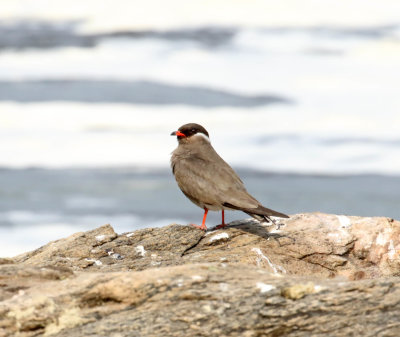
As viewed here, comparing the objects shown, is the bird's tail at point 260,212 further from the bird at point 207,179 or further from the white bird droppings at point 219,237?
the white bird droppings at point 219,237

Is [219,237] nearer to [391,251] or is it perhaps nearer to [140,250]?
[140,250]

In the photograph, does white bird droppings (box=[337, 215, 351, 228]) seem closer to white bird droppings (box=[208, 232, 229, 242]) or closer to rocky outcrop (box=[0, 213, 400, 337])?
white bird droppings (box=[208, 232, 229, 242])

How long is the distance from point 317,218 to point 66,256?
3.82 meters

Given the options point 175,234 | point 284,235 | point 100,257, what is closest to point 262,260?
point 284,235

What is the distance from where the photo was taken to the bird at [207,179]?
1094 cm

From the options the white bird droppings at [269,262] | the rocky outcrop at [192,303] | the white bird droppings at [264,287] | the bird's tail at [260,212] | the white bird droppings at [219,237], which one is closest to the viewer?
the rocky outcrop at [192,303]

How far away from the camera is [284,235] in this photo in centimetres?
1065

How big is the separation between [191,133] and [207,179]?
1388mm

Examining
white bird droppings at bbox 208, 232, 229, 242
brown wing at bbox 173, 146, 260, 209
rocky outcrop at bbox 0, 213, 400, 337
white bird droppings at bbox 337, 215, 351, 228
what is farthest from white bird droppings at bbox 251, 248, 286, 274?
rocky outcrop at bbox 0, 213, 400, 337

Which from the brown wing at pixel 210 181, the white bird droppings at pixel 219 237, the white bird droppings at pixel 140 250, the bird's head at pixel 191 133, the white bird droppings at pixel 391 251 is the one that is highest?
the bird's head at pixel 191 133

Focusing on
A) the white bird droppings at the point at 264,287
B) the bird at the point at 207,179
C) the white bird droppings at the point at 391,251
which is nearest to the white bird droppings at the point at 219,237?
the bird at the point at 207,179

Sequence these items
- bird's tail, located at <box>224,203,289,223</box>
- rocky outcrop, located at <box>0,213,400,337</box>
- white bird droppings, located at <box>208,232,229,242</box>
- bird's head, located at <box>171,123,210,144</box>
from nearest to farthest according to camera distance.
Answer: rocky outcrop, located at <box>0,213,400,337</box> < bird's tail, located at <box>224,203,289,223</box> < white bird droppings, located at <box>208,232,229,242</box> < bird's head, located at <box>171,123,210,144</box>

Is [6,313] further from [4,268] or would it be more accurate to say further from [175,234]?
[175,234]

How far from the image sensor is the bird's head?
12.5 metres
